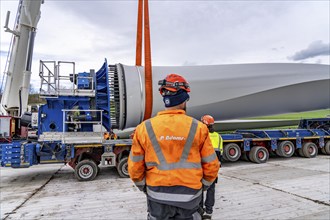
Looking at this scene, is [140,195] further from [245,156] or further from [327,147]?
[327,147]

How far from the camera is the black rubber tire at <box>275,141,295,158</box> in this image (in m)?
9.95

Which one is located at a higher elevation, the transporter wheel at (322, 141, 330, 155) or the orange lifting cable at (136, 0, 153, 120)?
the orange lifting cable at (136, 0, 153, 120)

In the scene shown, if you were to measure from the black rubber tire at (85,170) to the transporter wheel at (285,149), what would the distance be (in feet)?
22.3

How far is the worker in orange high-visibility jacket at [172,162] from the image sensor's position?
209cm

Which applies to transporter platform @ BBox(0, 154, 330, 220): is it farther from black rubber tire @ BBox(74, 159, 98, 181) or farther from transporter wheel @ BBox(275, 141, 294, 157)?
transporter wheel @ BBox(275, 141, 294, 157)

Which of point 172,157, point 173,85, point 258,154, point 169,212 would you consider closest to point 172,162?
point 172,157

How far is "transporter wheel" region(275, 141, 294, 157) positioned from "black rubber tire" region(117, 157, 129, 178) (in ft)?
19.5

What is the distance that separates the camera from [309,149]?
410 inches

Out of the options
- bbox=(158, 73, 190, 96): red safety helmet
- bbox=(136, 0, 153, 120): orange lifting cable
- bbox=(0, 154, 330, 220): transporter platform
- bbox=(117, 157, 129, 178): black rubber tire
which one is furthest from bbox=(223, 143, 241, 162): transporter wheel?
bbox=(158, 73, 190, 96): red safety helmet

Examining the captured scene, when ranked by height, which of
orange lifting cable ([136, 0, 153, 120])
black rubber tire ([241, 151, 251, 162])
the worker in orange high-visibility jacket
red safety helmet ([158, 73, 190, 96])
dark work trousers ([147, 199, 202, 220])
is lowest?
black rubber tire ([241, 151, 251, 162])

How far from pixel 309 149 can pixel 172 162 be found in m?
10.1

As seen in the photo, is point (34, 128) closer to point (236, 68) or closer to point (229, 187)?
point (229, 187)

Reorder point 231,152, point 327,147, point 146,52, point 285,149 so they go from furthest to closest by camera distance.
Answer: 1. point 327,147
2. point 285,149
3. point 231,152
4. point 146,52

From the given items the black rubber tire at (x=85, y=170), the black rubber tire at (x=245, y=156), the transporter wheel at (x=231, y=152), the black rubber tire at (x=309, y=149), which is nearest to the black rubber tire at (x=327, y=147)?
the black rubber tire at (x=309, y=149)
